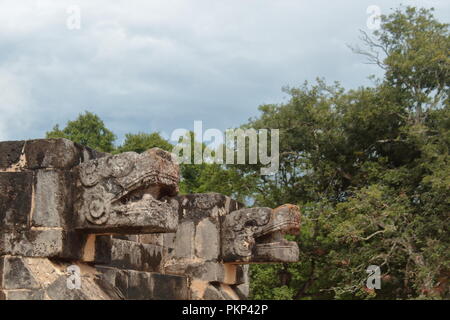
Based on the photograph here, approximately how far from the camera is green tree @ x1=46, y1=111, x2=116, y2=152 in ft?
83.6

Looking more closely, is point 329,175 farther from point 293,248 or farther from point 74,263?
point 74,263

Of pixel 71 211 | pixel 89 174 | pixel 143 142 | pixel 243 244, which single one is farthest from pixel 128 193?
pixel 143 142

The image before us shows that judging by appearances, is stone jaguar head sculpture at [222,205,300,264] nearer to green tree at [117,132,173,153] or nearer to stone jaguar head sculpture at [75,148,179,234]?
stone jaguar head sculpture at [75,148,179,234]

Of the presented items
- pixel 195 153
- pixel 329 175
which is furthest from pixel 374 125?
pixel 195 153

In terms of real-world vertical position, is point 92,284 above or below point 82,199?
below

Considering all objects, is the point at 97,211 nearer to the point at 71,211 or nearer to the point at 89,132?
the point at 71,211

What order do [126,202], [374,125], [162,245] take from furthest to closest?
[374,125] < [162,245] < [126,202]

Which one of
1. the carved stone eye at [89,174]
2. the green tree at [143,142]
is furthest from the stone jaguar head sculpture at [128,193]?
the green tree at [143,142]

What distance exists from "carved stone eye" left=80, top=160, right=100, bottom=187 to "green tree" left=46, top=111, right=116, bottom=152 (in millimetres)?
20101
